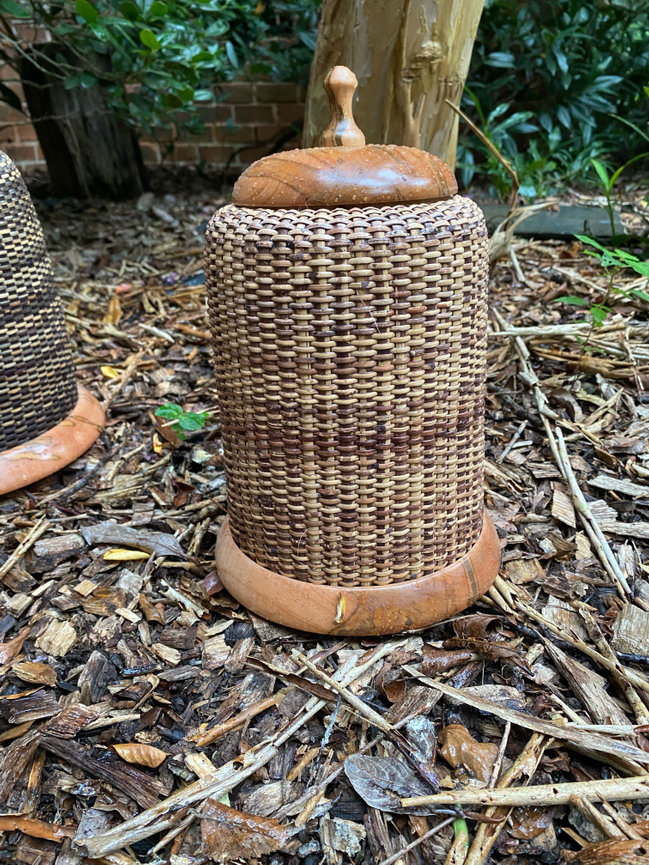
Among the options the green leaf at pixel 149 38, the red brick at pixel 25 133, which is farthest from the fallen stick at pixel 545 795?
the red brick at pixel 25 133

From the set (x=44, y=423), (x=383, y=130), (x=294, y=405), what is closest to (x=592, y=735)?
(x=294, y=405)

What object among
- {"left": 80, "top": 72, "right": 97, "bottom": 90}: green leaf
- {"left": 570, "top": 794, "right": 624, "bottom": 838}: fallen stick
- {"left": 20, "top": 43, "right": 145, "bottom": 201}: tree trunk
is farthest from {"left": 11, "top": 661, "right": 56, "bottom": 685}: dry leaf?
{"left": 20, "top": 43, "right": 145, "bottom": 201}: tree trunk

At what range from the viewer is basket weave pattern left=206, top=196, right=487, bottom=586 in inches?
36.2

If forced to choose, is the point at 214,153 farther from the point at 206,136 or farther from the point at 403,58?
the point at 403,58

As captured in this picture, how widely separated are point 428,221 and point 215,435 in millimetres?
1040

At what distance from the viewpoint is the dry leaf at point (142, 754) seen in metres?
0.95

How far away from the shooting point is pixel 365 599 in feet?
3.57

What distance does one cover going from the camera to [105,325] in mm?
2395

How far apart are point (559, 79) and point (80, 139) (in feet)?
8.70

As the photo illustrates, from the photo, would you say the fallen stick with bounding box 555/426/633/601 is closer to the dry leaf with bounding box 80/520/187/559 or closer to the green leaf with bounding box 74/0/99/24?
the dry leaf with bounding box 80/520/187/559

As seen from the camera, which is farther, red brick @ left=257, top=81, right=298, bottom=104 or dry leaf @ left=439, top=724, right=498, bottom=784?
red brick @ left=257, top=81, right=298, bottom=104

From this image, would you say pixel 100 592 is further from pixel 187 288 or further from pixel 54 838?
pixel 187 288

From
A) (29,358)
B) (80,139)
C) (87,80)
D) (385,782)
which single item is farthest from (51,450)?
(80,139)

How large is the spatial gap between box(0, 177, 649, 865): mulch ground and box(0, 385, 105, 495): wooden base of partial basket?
0.06 m
